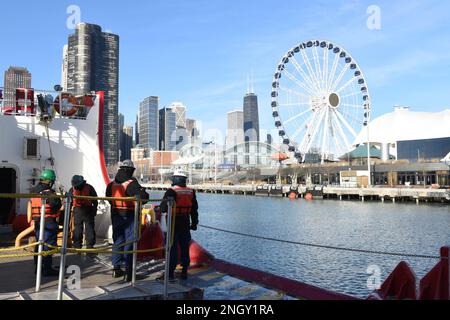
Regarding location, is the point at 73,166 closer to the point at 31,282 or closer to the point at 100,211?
the point at 100,211

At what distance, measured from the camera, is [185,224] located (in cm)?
762

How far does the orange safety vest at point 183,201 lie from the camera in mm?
7461

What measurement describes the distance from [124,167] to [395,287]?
191 inches

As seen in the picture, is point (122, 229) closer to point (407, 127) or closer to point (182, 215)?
point (182, 215)

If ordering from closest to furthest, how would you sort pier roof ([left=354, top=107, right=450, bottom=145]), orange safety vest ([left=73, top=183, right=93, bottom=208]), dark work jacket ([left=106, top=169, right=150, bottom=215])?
dark work jacket ([left=106, top=169, right=150, bottom=215]) → orange safety vest ([left=73, top=183, right=93, bottom=208]) → pier roof ([left=354, top=107, right=450, bottom=145])

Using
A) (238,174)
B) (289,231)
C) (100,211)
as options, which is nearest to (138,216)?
(100,211)

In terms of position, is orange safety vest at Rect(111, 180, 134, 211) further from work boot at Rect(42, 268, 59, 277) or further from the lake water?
the lake water

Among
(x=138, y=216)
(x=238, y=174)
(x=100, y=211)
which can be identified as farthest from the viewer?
(x=238, y=174)

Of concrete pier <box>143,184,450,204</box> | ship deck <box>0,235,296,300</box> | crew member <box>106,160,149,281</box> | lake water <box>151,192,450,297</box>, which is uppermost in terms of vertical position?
crew member <box>106,160,149,281</box>

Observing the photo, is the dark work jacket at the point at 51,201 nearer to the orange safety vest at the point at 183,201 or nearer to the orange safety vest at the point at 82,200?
the orange safety vest at the point at 82,200

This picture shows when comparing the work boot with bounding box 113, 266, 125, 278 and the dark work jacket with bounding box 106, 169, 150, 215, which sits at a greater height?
the dark work jacket with bounding box 106, 169, 150, 215

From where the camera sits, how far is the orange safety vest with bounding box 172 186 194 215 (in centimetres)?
746

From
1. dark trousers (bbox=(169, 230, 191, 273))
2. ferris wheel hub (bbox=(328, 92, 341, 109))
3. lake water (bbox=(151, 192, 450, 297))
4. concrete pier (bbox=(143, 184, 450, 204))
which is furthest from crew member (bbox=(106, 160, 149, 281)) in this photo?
ferris wheel hub (bbox=(328, 92, 341, 109))

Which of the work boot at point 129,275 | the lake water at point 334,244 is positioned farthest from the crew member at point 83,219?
the lake water at point 334,244
